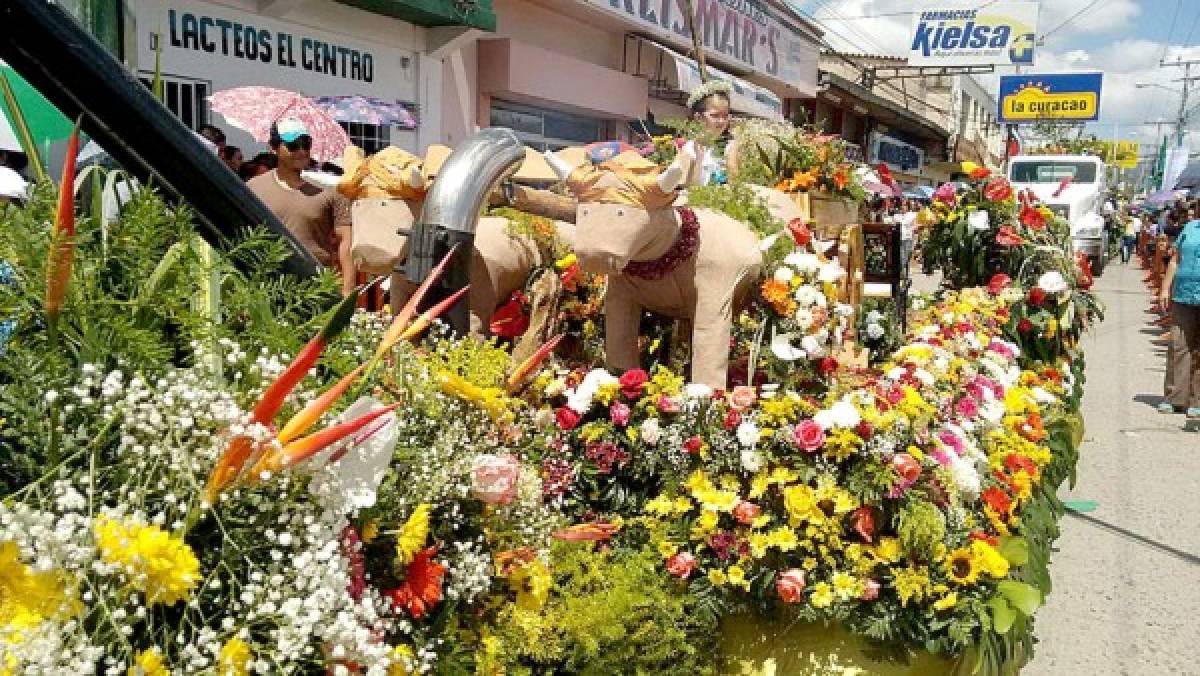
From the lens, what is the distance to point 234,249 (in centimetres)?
158

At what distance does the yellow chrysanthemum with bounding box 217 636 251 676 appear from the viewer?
131 cm

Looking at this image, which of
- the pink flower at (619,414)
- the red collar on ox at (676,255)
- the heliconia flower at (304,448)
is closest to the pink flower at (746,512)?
the pink flower at (619,414)

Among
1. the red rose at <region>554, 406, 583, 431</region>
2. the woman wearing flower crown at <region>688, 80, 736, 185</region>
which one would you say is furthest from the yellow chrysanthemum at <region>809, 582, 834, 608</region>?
the woman wearing flower crown at <region>688, 80, 736, 185</region>

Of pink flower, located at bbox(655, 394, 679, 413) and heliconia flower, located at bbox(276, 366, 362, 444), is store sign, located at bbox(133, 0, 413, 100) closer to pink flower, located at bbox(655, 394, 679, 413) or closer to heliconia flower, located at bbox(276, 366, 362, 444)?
pink flower, located at bbox(655, 394, 679, 413)

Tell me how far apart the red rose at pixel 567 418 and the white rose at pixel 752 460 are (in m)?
0.54

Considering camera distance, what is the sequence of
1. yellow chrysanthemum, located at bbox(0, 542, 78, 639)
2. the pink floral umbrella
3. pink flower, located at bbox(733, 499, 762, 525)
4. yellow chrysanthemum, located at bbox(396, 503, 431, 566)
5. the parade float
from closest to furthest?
yellow chrysanthemum, located at bbox(0, 542, 78, 639)
the parade float
yellow chrysanthemum, located at bbox(396, 503, 431, 566)
pink flower, located at bbox(733, 499, 762, 525)
the pink floral umbrella

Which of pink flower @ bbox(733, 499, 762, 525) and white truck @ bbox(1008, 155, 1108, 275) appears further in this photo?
white truck @ bbox(1008, 155, 1108, 275)

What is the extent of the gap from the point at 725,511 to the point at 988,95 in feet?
170

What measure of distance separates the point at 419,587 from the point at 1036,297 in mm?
5131

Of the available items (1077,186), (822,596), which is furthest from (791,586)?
(1077,186)

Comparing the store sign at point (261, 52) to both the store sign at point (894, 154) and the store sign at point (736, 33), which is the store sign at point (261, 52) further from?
the store sign at point (894, 154)

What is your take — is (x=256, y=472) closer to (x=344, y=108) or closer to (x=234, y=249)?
(x=234, y=249)

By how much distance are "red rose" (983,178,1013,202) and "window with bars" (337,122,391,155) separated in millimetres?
5853

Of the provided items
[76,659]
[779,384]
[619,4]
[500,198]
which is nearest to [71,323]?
[76,659]
